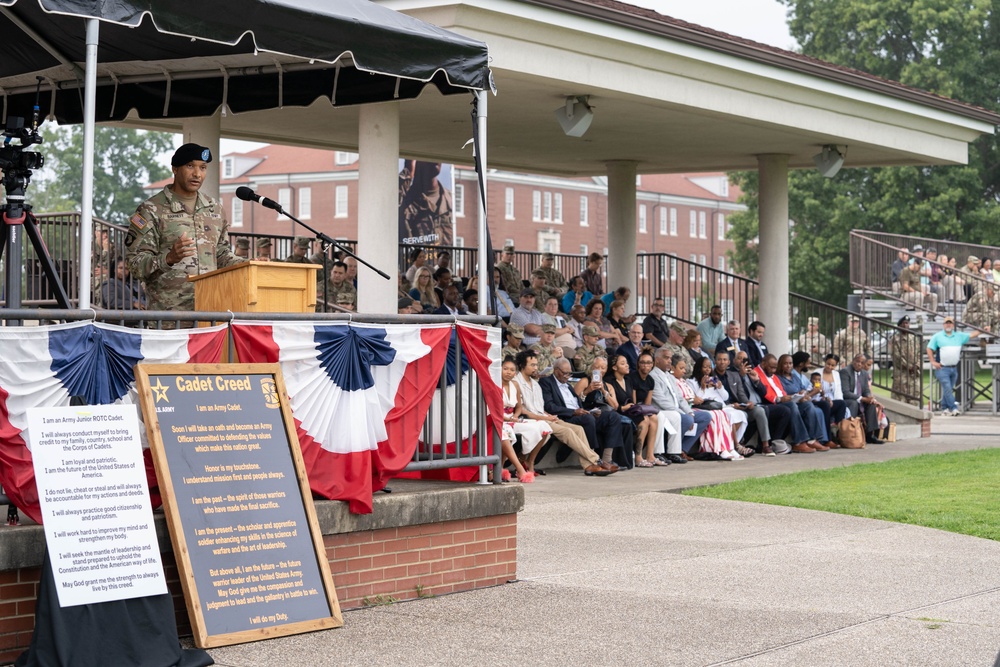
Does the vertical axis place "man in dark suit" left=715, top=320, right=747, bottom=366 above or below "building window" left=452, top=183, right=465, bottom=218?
below

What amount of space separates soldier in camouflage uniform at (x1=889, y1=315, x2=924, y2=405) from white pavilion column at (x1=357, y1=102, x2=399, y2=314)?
479 inches

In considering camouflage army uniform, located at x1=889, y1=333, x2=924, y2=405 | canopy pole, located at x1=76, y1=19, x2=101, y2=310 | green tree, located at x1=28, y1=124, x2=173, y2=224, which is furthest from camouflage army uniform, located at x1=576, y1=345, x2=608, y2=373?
green tree, located at x1=28, y1=124, x2=173, y2=224

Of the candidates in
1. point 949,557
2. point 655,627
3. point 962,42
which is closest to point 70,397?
point 655,627

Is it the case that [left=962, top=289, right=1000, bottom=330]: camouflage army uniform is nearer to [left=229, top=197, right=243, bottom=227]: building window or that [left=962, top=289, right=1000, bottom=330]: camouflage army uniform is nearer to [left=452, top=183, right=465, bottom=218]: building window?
[left=452, top=183, right=465, bottom=218]: building window

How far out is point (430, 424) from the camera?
344 inches

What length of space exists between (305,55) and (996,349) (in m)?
25.1

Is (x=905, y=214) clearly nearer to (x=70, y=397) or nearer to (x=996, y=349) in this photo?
(x=996, y=349)

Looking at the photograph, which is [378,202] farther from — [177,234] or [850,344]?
[850,344]

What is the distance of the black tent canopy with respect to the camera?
723 centimetres

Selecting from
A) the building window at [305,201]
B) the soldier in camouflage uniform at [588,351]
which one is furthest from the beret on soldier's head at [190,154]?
the building window at [305,201]

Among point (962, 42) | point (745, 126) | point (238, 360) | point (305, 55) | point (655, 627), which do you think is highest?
point (962, 42)

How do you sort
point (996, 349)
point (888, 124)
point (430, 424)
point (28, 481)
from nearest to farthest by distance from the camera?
1. point (28, 481)
2. point (430, 424)
3. point (888, 124)
4. point (996, 349)

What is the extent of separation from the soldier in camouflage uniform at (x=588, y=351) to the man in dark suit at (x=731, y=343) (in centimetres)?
223

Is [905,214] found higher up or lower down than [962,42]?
lower down
